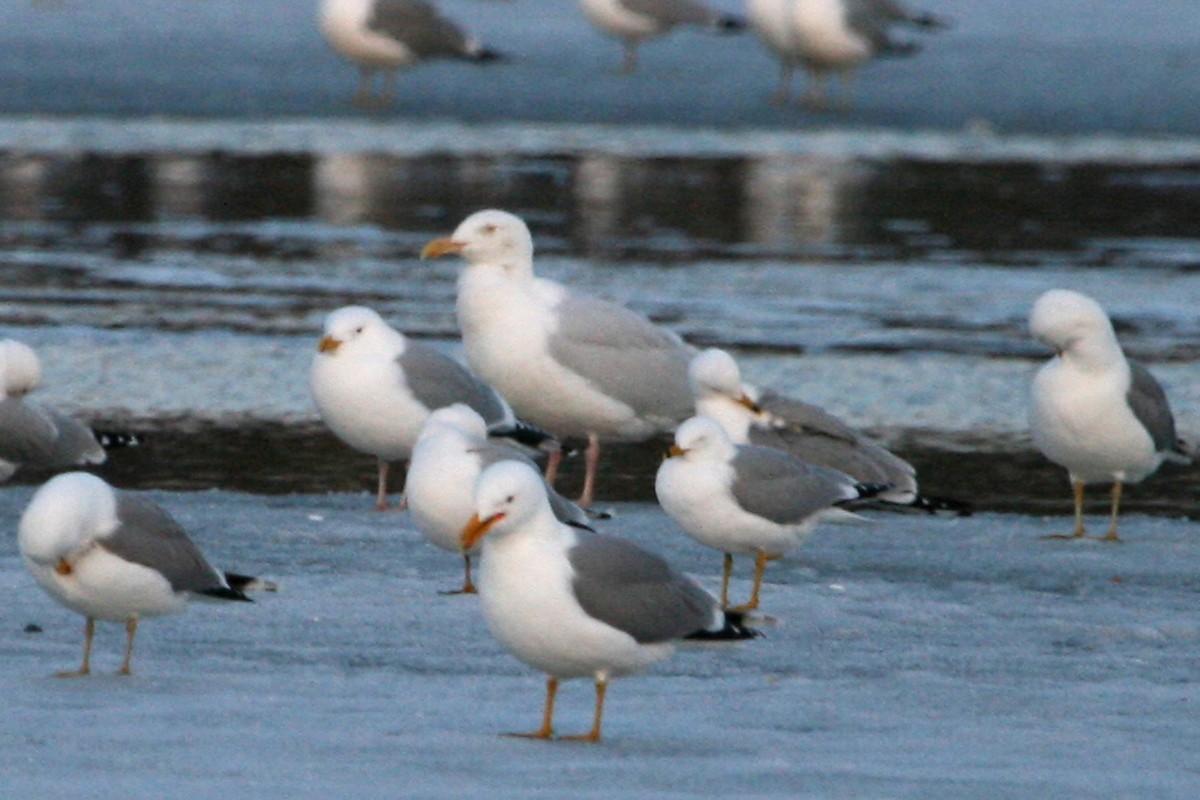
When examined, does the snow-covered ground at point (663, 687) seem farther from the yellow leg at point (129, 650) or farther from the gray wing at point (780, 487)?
the gray wing at point (780, 487)

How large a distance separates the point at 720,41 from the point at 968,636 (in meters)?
24.7

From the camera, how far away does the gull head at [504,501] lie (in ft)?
17.3

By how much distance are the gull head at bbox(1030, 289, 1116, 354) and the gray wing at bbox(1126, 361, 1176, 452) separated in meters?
0.26

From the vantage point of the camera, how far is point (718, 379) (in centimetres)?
816

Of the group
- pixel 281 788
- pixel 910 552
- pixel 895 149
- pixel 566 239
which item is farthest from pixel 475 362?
pixel 895 149

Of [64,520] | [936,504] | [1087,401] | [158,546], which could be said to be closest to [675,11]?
[1087,401]

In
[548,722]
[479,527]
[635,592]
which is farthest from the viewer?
[635,592]

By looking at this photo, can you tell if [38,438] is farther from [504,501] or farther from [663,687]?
[504,501]

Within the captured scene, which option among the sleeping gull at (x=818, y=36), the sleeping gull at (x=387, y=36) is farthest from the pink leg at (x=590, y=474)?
the sleeping gull at (x=818, y=36)

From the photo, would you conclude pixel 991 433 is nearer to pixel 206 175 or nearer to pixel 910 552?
pixel 910 552

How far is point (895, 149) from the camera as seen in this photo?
22484mm

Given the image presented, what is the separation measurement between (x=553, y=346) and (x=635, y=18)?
18061 mm

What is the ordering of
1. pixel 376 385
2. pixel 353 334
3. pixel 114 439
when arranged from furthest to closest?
pixel 114 439 → pixel 353 334 → pixel 376 385

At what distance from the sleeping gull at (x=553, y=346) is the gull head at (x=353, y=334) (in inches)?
27.2
